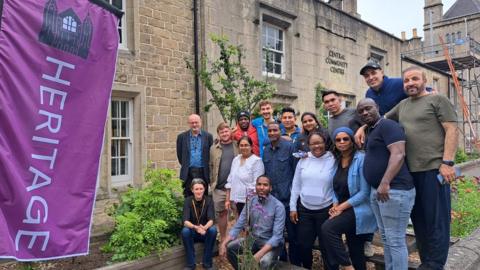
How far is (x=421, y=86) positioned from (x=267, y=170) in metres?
2.07

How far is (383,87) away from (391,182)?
4.04ft

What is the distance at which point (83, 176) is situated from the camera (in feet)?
11.4

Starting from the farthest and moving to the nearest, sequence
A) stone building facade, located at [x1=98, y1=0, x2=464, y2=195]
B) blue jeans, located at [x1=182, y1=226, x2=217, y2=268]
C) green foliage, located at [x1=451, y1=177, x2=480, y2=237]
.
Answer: stone building facade, located at [x1=98, y1=0, x2=464, y2=195]
green foliage, located at [x1=451, y1=177, x2=480, y2=237]
blue jeans, located at [x1=182, y1=226, x2=217, y2=268]

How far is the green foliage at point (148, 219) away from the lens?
4691 mm

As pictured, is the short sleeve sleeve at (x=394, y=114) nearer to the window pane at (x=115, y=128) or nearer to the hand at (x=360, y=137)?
the hand at (x=360, y=137)

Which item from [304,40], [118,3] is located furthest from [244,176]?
[304,40]

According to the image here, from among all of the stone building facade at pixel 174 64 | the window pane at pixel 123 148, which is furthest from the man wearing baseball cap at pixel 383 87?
the window pane at pixel 123 148

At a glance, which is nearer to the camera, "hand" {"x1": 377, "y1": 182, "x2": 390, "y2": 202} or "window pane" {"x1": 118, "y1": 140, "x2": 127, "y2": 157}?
"hand" {"x1": 377, "y1": 182, "x2": 390, "y2": 202}

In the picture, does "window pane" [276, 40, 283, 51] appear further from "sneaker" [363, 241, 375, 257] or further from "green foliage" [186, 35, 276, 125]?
"sneaker" [363, 241, 375, 257]

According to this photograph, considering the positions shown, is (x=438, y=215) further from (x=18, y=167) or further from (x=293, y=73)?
(x=293, y=73)

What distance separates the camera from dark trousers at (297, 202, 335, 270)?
424 cm

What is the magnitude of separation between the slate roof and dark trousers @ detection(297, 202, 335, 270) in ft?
175

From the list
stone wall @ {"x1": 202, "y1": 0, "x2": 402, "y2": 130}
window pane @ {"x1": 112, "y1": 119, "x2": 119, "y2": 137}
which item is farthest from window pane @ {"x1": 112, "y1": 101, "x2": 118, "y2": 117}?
stone wall @ {"x1": 202, "y1": 0, "x2": 402, "y2": 130}

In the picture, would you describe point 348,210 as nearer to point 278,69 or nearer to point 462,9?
point 278,69
